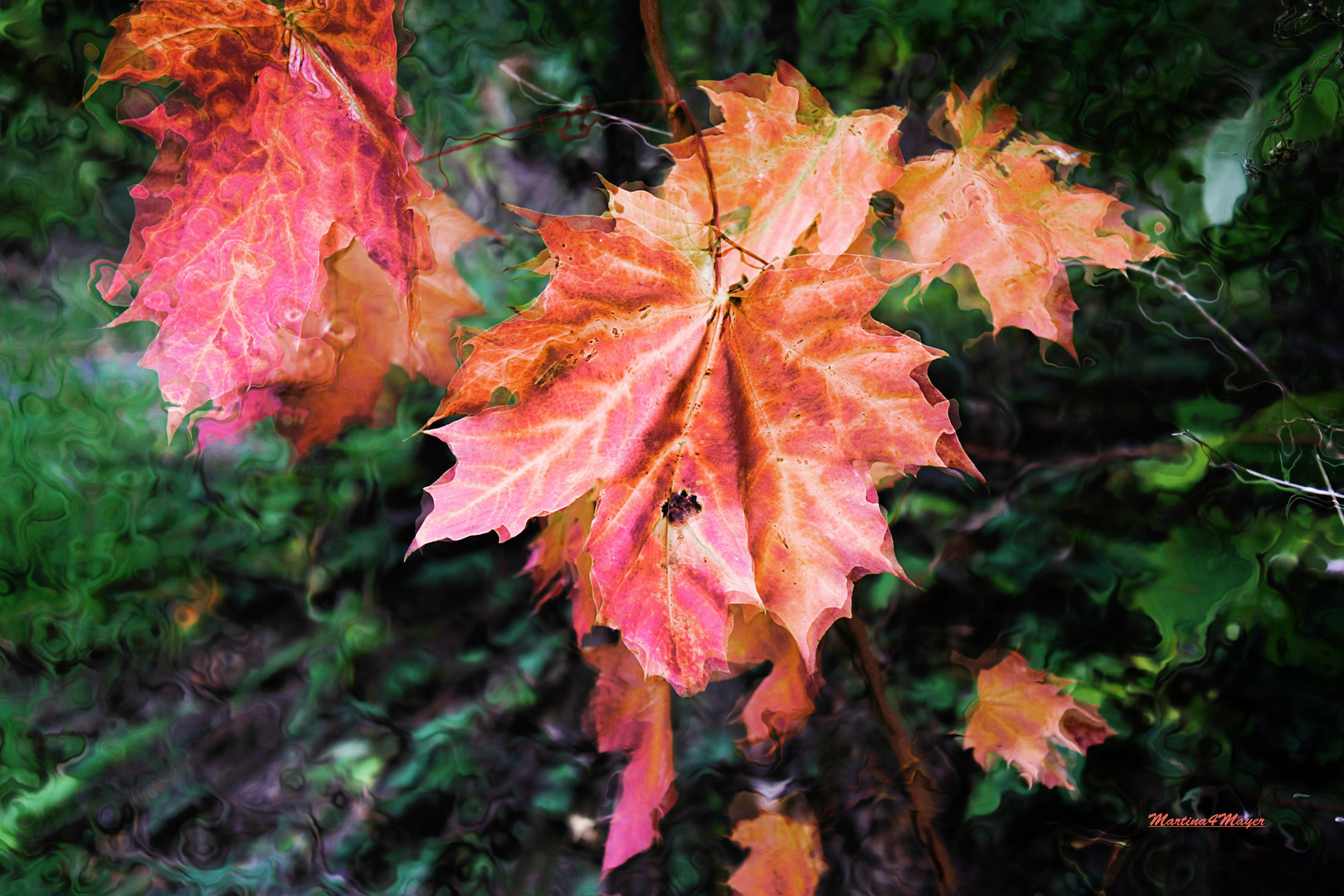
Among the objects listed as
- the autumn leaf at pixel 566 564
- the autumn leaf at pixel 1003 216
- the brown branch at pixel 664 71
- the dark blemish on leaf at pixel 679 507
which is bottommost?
the autumn leaf at pixel 566 564

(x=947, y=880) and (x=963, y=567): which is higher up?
(x=963, y=567)

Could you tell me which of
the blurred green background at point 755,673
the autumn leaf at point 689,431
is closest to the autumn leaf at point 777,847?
the blurred green background at point 755,673

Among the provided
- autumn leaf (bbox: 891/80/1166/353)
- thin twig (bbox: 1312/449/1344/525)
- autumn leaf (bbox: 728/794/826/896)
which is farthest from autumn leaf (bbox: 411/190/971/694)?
thin twig (bbox: 1312/449/1344/525)

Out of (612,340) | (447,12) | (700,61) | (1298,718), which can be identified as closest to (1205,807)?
(1298,718)

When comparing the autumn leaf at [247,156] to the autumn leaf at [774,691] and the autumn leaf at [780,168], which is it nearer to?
the autumn leaf at [780,168]

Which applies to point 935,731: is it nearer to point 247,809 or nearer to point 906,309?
point 906,309

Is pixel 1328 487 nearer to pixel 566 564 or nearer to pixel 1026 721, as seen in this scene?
pixel 1026 721
